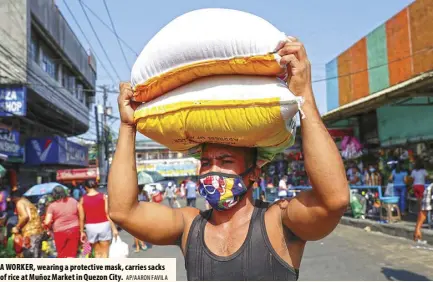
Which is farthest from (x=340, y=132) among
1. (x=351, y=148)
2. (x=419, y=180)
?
(x=419, y=180)

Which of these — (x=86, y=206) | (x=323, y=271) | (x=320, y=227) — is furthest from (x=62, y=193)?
(x=320, y=227)

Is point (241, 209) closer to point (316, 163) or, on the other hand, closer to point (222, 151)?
point (222, 151)

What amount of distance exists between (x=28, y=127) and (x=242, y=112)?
19.1m

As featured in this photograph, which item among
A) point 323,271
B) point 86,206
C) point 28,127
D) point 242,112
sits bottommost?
point 323,271

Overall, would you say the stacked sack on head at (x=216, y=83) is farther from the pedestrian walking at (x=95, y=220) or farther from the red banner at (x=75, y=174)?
the red banner at (x=75, y=174)

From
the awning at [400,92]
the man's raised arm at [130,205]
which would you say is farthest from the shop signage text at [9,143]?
the man's raised arm at [130,205]

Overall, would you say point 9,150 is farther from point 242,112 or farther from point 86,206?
point 242,112

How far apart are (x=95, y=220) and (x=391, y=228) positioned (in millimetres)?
6836

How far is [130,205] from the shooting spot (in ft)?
6.75

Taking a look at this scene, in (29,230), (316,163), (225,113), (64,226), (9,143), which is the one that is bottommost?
(29,230)

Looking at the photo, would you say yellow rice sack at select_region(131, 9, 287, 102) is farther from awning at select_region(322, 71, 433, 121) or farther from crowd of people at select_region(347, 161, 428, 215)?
awning at select_region(322, 71, 433, 121)

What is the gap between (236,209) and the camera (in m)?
2.11

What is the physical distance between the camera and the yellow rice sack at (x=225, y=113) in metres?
1.79

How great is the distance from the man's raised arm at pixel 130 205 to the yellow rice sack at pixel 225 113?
0.32 ft
